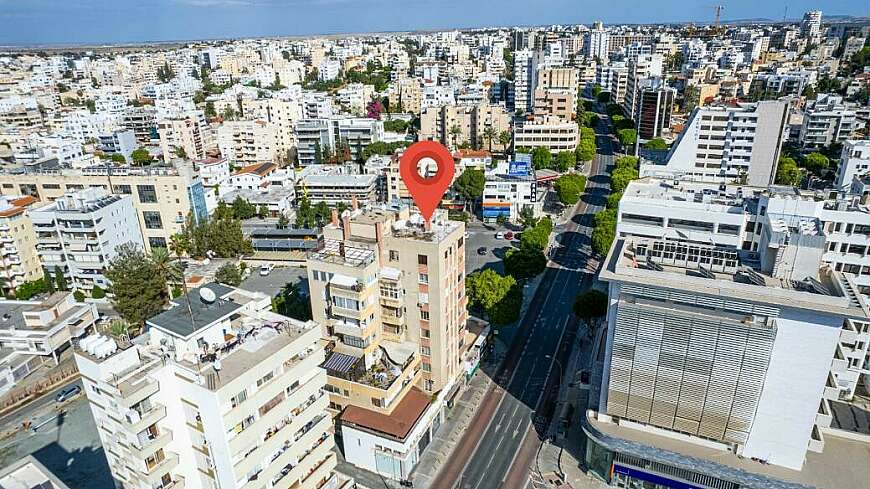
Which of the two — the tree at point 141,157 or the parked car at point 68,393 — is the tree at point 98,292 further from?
the tree at point 141,157

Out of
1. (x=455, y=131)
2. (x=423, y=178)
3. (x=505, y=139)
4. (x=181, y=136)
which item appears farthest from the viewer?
(x=455, y=131)

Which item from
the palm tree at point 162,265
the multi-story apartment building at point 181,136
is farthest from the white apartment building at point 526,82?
the palm tree at point 162,265

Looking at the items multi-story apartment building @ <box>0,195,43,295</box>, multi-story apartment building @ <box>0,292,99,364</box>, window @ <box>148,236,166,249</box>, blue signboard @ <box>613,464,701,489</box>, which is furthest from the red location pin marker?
multi-story apartment building @ <box>0,195,43,295</box>

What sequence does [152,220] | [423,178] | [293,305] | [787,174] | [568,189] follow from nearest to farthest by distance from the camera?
1. [423,178]
2. [293,305]
3. [152,220]
4. [568,189]
5. [787,174]

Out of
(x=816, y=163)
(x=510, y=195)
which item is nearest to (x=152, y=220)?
(x=510, y=195)

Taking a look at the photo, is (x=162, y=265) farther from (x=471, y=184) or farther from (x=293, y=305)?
(x=471, y=184)

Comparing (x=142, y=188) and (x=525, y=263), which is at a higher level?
(x=142, y=188)

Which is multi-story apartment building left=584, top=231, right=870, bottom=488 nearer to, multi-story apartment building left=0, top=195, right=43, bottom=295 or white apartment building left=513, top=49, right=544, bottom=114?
multi-story apartment building left=0, top=195, right=43, bottom=295
